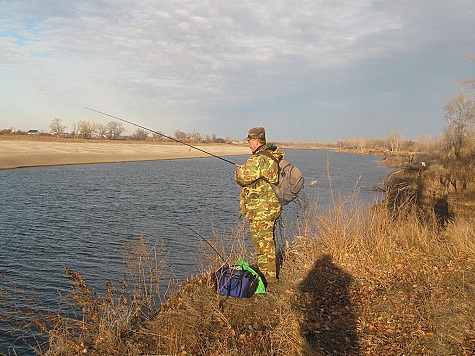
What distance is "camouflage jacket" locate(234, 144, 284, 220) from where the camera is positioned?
543cm

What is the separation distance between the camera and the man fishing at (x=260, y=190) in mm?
5438

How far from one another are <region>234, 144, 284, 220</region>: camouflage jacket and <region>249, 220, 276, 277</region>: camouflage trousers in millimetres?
120

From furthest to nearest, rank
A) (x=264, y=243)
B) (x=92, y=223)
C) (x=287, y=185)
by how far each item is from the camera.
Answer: (x=92, y=223) < (x=264, y=243) < (x=287, y=185)

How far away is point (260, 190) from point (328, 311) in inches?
77.0

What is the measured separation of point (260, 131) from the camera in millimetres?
5727

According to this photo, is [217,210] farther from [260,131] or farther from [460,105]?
[460,105]

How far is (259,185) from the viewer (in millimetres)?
5633

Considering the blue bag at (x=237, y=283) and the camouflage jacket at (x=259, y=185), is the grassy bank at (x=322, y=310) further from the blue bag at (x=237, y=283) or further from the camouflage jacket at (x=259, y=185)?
the camouflage jacket at (x=259, y=185)

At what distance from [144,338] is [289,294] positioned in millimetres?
2285

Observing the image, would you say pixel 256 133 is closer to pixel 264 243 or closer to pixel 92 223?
pixel 264 243

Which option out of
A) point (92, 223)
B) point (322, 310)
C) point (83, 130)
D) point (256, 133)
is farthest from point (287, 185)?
point (83, 130)

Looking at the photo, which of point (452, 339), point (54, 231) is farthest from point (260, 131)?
point (54, 231)

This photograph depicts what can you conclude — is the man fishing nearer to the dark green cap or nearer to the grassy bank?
the dark green cap

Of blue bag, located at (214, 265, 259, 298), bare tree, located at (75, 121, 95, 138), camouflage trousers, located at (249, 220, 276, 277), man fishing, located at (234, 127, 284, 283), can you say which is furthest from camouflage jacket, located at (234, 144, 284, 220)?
bare tree, located at (75, 121, 95, 138)
